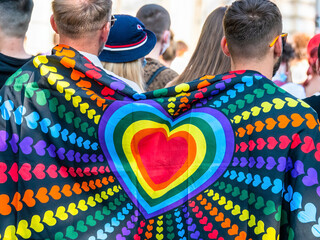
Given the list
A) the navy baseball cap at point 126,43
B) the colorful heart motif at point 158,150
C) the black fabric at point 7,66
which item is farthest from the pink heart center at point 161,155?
the black fabric at point 7,66

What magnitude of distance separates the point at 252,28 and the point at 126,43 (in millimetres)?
1005

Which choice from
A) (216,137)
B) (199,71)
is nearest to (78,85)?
(216,137)

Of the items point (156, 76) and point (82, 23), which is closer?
point (82, 23)

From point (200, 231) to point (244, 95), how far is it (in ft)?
2.14

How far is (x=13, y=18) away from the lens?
394 cm

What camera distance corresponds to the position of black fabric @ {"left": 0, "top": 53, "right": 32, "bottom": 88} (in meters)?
3.72

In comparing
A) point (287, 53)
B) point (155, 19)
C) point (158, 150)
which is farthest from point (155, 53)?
point (158, 150)

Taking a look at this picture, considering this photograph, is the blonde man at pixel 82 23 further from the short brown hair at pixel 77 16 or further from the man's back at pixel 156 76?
the man's back at pixel 156 76

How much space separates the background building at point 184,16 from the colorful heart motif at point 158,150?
41.4 ft

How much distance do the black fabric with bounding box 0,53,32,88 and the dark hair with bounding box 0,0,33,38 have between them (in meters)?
0.23

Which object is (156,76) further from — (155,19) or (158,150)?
(158,150)

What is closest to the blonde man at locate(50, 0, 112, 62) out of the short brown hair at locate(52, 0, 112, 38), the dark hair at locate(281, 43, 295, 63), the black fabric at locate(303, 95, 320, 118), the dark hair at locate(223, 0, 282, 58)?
the short brown hair at locate(52, 0, 112, 38)

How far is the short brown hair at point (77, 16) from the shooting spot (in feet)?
9.21

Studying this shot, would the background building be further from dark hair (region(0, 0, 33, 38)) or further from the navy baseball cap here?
the navy baseball cap
